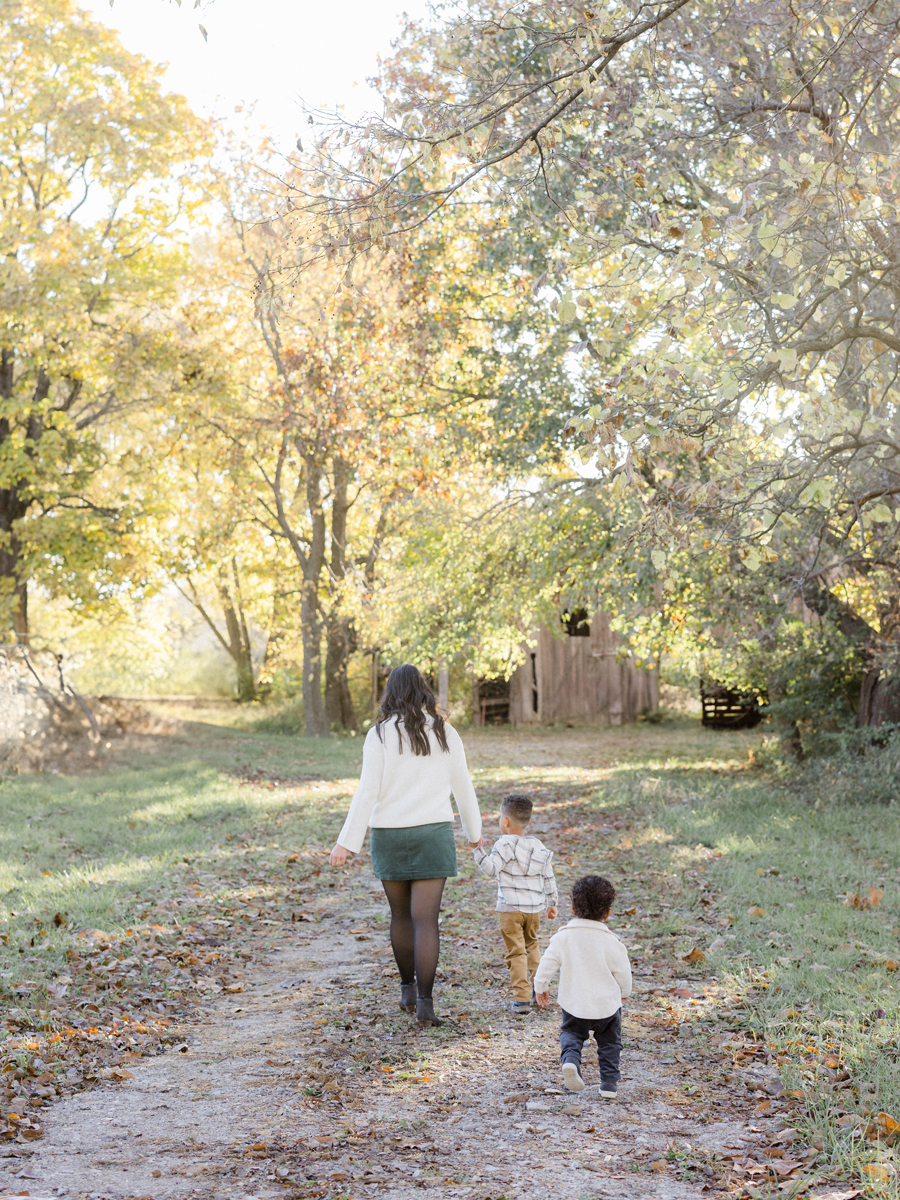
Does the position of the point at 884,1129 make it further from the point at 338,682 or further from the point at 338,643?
the point at 338,682

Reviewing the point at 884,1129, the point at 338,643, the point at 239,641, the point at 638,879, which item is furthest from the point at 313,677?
the point at 884,1129

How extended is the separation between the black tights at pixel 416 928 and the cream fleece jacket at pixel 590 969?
3.15ft

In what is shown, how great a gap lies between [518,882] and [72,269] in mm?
16649

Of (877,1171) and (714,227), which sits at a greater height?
(714,227)

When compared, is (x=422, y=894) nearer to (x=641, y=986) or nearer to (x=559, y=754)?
(x=641, y=986)

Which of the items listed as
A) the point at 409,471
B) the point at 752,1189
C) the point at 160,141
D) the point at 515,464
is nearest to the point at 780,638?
the point at 515,464

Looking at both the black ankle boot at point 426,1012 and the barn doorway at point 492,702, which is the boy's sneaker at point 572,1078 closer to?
the black ankle boot at point 426,1012

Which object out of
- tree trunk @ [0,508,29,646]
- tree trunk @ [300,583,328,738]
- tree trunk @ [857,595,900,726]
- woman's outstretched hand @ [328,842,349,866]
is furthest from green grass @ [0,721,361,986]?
tree trunk @ [857,595,900,726]

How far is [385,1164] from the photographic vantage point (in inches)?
159

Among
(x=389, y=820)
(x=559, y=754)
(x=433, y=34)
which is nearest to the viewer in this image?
(x=389, y=820)

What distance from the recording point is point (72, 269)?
19109mm

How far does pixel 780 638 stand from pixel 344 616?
43.7 ft

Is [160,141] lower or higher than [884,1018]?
higher

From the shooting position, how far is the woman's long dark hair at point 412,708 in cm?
598
